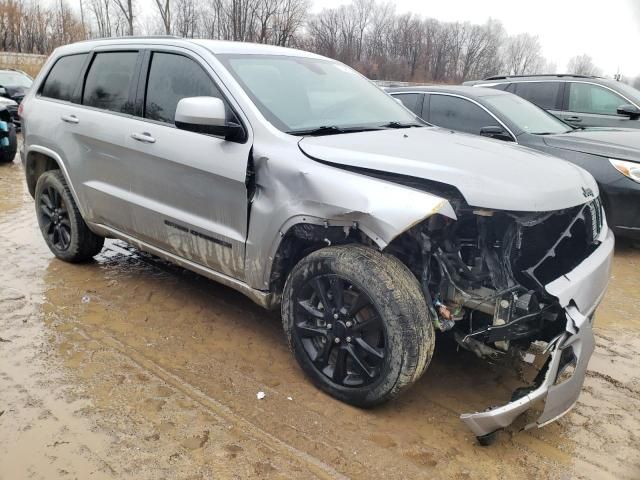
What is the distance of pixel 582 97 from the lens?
27.1 ft

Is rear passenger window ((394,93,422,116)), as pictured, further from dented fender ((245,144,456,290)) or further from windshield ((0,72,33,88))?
windshield ((0,72,33,88))

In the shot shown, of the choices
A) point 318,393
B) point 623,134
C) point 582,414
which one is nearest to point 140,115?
point 318,393

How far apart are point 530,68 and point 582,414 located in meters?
94.0

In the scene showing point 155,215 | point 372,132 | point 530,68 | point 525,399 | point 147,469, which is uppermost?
point 530,68

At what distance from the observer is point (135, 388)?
119 inches

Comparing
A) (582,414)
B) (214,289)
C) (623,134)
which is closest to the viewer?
(582,414)

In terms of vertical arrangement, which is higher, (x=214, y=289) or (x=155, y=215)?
(x=155, y=215)

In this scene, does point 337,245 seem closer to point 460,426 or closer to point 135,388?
point 460,426

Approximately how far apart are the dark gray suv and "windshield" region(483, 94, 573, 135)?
5.54ft

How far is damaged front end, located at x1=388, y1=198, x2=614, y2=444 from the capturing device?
2477 millimetres

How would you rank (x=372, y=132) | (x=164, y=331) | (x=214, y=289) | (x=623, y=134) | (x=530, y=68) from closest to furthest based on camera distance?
(x=372, y=132) → (x=164, y=331) → (x=214, y=289) → (x=623, y=134) → (x=530, y=68)

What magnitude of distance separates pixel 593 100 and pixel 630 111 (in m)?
0.65

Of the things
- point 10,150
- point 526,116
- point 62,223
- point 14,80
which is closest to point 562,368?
point 62,223

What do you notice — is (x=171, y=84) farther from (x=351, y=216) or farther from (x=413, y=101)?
(x=413, y=101)
